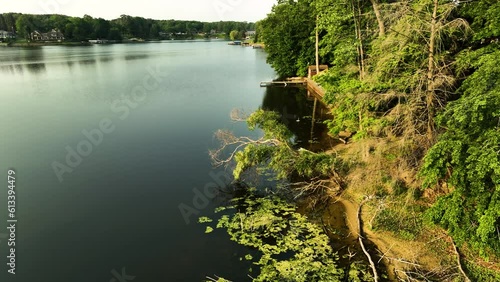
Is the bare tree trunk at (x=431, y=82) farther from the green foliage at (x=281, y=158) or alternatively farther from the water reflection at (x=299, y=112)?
the water reflection at (x=299, y=112)

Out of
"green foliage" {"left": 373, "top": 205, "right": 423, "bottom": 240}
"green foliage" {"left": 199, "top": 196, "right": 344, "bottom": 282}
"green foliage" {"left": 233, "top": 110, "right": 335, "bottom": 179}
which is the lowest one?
"green foliage" {"left": 199, "top": 196, "right": 344, "bottom": 282}

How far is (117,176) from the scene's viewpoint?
18.5m

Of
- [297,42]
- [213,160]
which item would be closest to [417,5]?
[213,160]

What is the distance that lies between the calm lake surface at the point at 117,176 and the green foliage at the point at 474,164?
698cm

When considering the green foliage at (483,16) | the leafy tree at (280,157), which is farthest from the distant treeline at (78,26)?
the green foliage at (483,16)

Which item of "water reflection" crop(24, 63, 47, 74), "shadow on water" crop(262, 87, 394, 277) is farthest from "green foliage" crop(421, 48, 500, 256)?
"water reflection" crop(24, 63, 47, 74)

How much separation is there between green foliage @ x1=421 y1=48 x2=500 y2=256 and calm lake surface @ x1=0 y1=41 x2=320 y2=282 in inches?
275

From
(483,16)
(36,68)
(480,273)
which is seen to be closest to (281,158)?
(480,273)

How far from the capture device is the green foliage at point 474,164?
8.66 meters

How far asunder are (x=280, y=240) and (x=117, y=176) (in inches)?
411

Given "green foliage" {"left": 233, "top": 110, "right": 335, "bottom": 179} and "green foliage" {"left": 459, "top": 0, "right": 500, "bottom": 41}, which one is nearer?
"green foliage" {"left": 459, "top": 0, "right": 500, "bottom": 41}

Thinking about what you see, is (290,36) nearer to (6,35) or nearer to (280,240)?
(280,240)

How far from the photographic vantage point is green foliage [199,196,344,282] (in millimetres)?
11172

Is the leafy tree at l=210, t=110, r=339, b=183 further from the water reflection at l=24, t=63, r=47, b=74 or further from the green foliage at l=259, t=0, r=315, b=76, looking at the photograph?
the water reflection at l=24, t=63, r=47, b=74
